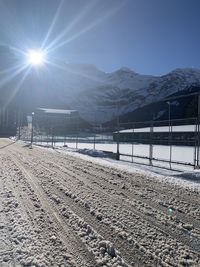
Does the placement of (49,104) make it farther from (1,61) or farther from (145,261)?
(145,261)

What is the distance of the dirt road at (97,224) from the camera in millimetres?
3904

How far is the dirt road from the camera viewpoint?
3.90m

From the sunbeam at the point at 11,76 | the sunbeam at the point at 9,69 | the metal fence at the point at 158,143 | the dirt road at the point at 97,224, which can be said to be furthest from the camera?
the sunbeam at the point at 9,69

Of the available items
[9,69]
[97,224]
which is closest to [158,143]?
[97,224]

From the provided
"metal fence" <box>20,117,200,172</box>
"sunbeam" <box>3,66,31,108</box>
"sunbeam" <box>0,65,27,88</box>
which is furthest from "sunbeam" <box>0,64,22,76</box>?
"metal fence" <box>20,117,200,172</box>

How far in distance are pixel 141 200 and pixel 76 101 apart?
544 ft

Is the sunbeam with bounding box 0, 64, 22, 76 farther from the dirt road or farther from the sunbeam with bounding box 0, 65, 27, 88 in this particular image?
the dirt road

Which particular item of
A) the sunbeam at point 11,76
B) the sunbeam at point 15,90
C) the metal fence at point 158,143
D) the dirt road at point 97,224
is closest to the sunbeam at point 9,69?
the sunbeam at point 11,76

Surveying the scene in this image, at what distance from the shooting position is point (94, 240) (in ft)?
14.6

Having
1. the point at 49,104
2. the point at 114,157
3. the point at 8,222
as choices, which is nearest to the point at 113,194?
the point at 8,222

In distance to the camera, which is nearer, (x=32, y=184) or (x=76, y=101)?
(x=32, y=184)

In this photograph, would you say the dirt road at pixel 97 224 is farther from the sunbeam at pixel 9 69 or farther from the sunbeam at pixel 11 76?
the sunbeam at pixel 9 69

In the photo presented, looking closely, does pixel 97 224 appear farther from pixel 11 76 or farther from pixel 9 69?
pixel 9 69

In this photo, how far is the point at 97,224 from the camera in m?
5.20
